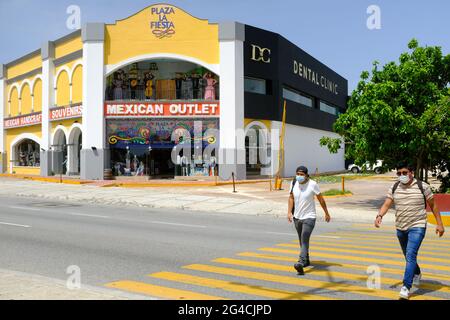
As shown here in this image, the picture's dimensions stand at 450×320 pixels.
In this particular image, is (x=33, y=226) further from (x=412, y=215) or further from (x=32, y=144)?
(x=32, y=144)

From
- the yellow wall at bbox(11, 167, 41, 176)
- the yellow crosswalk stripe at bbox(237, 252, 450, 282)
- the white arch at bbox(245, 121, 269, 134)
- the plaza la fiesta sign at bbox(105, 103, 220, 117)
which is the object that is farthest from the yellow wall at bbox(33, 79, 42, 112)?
the yellow crosswalk stripe at bbox(237, 252, 450, 282)

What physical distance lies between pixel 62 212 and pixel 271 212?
7866mm

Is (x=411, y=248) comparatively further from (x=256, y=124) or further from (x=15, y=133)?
(x=15, y=133)

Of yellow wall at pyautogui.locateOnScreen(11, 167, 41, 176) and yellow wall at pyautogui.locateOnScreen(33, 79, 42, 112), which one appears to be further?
yellow wall at pyautogui.locateOnScreen(33, 79, 42, 112)

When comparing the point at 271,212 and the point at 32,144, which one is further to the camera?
the point at 32,144

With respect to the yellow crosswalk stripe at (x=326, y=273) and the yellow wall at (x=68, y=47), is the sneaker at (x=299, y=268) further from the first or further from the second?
the yellow wall at (x=68, y=47)

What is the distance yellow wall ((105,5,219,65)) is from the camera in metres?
34.4

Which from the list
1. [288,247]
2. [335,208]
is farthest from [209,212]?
[288,247]

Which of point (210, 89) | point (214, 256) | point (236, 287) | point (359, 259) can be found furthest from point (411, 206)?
point (210, 89)

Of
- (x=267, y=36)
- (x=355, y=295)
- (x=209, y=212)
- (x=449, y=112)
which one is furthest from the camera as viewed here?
(x=267, y=36)

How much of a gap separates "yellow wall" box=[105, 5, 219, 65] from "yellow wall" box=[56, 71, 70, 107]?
5899 mm

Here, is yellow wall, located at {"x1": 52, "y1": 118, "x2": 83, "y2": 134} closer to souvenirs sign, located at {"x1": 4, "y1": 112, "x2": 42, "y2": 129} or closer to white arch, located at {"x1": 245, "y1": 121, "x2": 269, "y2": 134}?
souvenirs sign, located at {"x1": 4, "y1": 112, "x2": 42, "y2": 129}

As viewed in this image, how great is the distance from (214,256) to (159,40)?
91.4ft

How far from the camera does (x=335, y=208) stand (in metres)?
18.8
